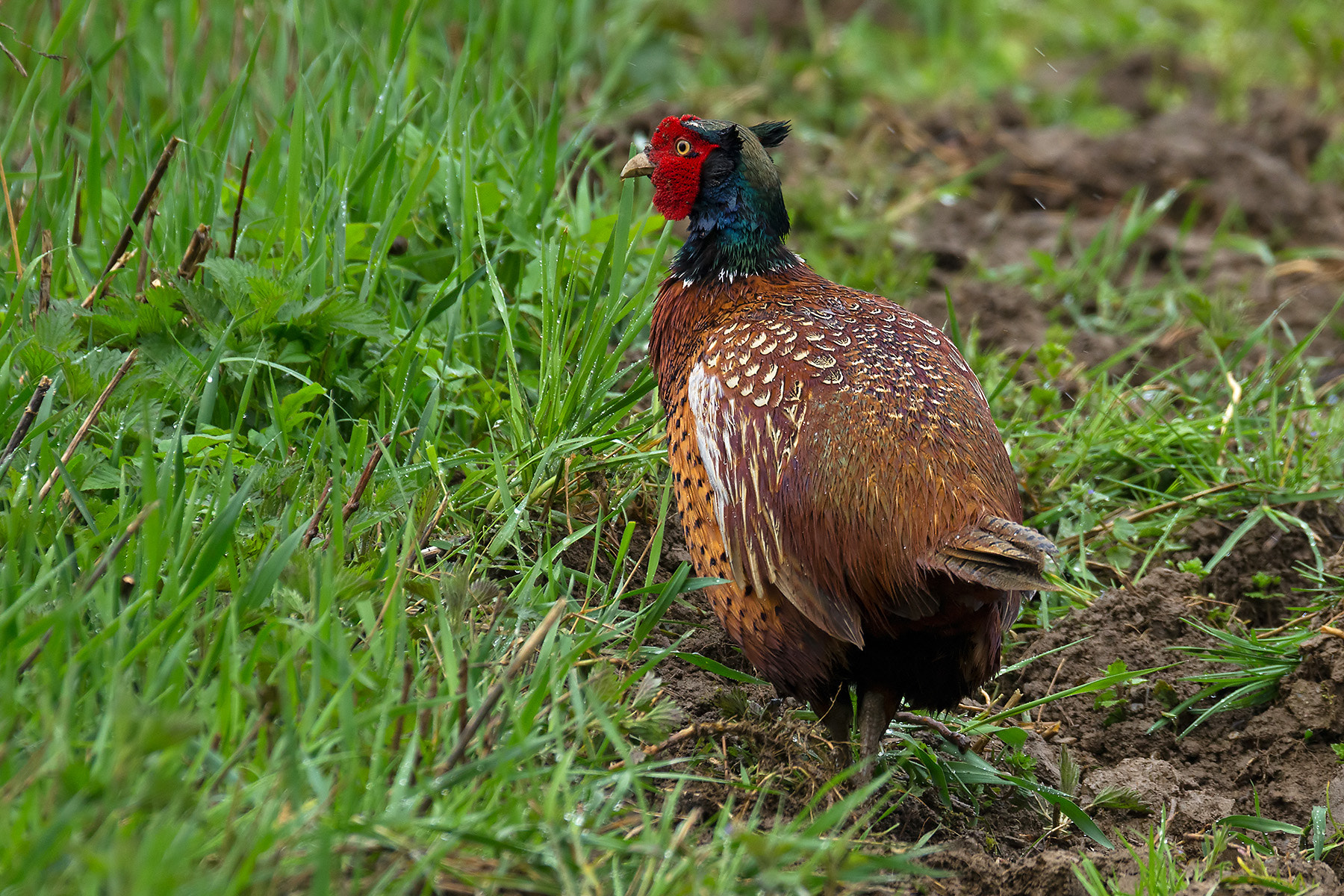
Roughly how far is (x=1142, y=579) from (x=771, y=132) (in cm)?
161

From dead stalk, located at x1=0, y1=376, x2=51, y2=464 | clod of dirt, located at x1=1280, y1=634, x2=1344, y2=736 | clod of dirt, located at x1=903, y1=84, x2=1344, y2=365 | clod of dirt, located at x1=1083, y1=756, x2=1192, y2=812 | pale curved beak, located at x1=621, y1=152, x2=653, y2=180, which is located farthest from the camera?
clod of dirt, located at x1=903, y1=84, x2=1344, y2=365

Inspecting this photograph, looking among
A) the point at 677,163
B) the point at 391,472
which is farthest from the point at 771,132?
the point at 391,472

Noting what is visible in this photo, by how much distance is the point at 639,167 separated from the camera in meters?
3.27

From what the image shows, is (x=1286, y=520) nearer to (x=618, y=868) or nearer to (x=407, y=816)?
(x=618, y=868)

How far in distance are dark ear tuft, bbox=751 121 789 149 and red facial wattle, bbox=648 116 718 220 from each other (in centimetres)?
18

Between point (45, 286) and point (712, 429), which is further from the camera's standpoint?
point (45, 286)

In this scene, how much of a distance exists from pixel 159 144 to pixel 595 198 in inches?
57.4

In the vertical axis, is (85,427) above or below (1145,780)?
above

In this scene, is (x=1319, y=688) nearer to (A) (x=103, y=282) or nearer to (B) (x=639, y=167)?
(B) (x=639, y=167)

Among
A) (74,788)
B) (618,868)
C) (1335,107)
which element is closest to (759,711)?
(618,868)

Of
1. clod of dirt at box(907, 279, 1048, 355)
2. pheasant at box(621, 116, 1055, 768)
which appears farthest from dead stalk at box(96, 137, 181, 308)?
clod of dirt at box(907, 279, 1048, 355)

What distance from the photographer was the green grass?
76.4 inches

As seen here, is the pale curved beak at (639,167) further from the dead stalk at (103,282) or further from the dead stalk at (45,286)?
the dead stalk at (45,286)

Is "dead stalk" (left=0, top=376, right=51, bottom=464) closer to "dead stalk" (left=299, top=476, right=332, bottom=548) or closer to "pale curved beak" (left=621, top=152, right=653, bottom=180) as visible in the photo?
"dead stalk" (left=299, top=476, right=332, bottom=548)
